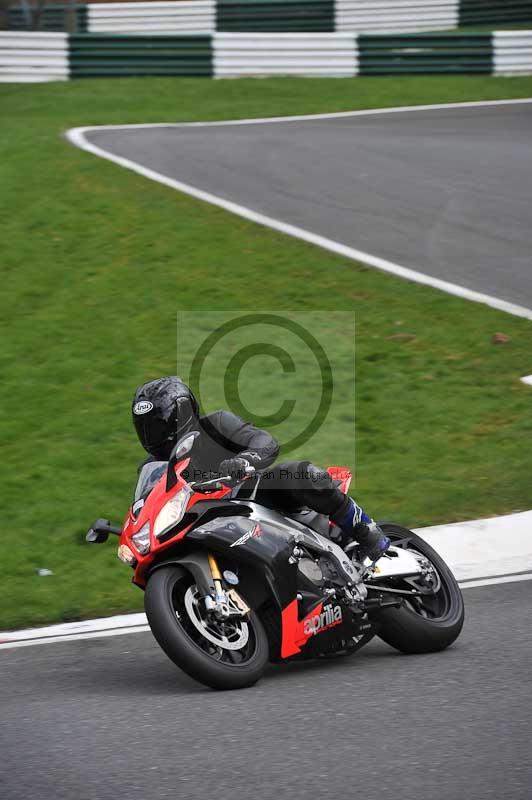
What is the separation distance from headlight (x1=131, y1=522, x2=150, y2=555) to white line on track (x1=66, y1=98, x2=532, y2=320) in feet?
24.1

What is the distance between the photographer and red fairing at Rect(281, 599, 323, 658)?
5578mm

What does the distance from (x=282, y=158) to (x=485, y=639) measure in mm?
12597

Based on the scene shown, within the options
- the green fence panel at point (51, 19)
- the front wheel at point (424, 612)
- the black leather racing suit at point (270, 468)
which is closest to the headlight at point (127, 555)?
the black leather racing suit at point (270, 468)

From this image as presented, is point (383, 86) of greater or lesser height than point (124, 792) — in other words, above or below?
above

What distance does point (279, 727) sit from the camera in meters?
4.98

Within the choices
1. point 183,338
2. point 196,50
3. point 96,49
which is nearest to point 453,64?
point 196,50

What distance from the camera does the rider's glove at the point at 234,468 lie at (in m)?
5.39

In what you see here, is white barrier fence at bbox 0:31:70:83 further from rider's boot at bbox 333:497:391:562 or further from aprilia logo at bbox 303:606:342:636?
aprilia logo at bbox 303:606:342:636

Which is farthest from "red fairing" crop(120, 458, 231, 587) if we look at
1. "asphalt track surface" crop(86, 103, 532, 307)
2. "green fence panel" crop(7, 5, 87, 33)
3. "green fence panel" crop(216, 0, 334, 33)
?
"green fence panel" crop(216, 0, 334, 33)

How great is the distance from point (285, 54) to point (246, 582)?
71.7ft

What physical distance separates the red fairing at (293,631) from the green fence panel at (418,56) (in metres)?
21.5

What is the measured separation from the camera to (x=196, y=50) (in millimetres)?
25797

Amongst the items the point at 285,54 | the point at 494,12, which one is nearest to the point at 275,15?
the point at 494,12

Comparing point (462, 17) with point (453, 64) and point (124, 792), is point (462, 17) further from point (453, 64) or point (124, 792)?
point (124, 792)
